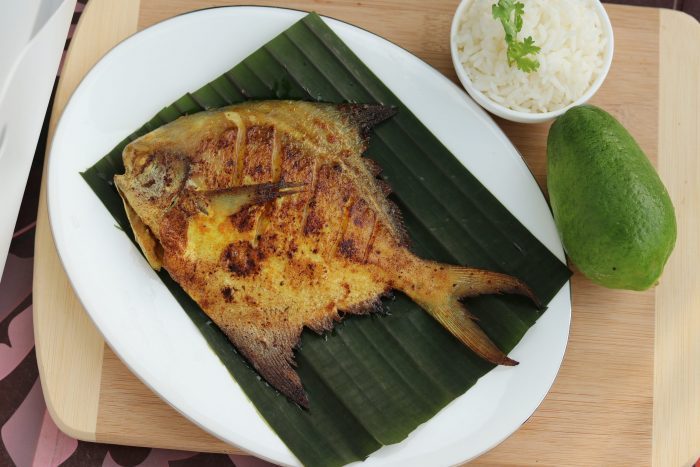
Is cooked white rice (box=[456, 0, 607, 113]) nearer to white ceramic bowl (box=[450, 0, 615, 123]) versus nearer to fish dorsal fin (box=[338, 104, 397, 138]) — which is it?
white ceramic bowl (box=[450, 0, 615, 123])

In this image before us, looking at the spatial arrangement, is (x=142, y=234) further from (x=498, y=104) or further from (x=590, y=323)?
(x=590, y=323)

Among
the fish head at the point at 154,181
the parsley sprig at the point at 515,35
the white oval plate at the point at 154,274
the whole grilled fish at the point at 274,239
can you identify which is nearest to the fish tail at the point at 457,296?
the whole grilled fish at the point at 274,239

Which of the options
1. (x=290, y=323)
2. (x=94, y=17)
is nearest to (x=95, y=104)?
(x=94, y=17)

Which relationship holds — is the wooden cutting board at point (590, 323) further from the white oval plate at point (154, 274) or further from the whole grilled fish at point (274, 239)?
the whole grilled fish at point (274, 239)

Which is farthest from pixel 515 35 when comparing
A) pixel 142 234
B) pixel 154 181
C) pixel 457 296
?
pixel 142 234

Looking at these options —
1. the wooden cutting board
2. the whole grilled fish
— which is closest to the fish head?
the whole grilled fish

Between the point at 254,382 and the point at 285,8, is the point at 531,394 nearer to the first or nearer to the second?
the point at 254,382
